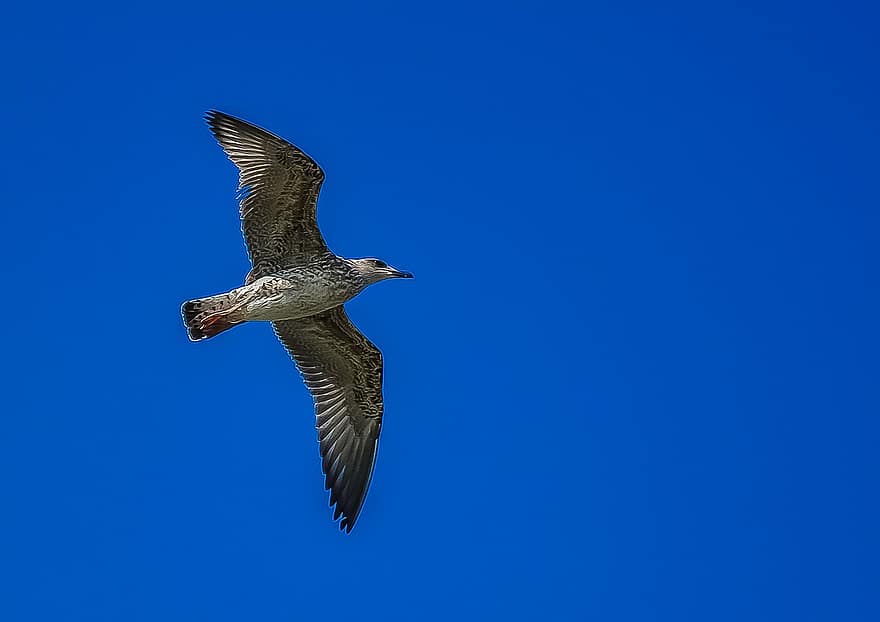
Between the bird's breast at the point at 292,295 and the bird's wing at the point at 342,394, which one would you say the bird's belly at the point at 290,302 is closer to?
the bird's breast at the point at 292,295

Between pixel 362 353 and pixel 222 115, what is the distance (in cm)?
314

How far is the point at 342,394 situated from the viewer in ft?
49.8

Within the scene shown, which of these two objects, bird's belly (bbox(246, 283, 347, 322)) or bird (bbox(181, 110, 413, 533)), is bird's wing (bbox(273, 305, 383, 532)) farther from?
bird's belly (bbox(246, 283, 347, 322))

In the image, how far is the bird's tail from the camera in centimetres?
1352

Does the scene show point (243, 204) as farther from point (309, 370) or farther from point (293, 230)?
point (309, 370)

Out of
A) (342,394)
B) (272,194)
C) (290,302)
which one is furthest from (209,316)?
(342,394)

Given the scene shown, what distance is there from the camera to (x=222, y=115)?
13.8 meters

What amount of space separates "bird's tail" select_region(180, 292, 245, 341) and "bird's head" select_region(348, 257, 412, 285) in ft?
4.41

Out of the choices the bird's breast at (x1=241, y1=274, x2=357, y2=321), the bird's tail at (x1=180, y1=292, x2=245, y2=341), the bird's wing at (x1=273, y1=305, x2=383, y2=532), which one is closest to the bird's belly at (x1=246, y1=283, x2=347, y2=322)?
the bird's breast at (x1=241, y1=274, x2=357, y2=321)

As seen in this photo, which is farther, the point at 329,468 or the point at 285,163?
the point at 329,468

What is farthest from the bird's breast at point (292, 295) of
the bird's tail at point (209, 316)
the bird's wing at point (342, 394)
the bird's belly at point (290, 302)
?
the bird's wing at point (342, 394)

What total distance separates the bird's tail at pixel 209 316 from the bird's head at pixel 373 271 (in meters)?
1.34

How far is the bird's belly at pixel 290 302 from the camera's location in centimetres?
1352

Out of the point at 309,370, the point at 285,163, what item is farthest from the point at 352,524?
the point at 285,163
